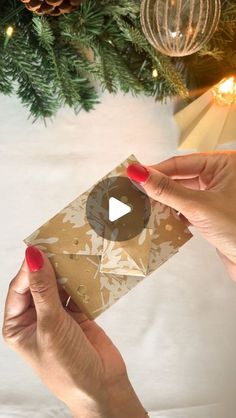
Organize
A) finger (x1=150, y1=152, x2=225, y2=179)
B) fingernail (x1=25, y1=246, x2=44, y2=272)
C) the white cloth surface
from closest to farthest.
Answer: fingernail (x1=25, y1=246, x2=44, y2=272) → finger (x1=150, y1=152, x2=225, y2=179) → the white cloth surface

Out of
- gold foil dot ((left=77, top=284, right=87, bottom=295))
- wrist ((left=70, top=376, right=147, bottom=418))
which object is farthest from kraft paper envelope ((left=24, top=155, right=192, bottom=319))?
wrist ((left=70, top=376, right=147, bottom=418))

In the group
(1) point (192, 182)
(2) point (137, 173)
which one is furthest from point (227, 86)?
(2) point (137, 173)

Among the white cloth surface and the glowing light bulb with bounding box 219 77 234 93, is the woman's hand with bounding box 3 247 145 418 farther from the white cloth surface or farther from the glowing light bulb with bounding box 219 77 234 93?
the glowing light bulb with bounding box 219 77 234 93

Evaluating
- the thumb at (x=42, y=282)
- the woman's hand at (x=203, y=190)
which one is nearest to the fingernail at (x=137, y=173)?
the woman's hand at (x=203, y=190)

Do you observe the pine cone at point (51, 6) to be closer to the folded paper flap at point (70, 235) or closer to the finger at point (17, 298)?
the folded paper flap at point (70, 235)

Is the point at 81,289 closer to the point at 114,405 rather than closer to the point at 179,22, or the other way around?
the point at 114,405
